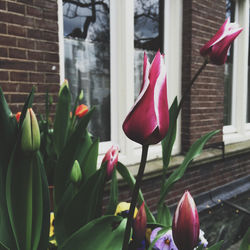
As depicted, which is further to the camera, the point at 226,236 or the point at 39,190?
the point at 226,236

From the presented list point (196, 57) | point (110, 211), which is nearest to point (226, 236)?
point (196, 57)

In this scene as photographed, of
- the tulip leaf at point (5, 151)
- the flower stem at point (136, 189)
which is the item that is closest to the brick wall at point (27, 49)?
the tulip leaf at point (5, 151)

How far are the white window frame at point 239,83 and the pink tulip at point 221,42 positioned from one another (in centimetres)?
312

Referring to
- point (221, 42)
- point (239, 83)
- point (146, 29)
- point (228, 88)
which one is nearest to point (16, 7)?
point (146, 29)

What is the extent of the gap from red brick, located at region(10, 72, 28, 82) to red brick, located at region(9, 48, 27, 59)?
0.36 feet

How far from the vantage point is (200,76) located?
2.86 metres

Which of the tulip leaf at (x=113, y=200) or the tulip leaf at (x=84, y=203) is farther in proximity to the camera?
the tulip leaf at (x=113, y=200)

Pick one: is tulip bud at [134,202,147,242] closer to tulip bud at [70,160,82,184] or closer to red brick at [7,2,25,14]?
tulip bud at [70,160,82,184]

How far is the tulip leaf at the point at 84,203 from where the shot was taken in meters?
0.56

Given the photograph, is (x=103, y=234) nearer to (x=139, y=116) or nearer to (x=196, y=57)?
(x=139, y=116)

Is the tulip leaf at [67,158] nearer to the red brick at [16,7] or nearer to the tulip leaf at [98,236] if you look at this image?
the tulip leaf at [98,236]

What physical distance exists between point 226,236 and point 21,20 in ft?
7.82

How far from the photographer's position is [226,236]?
7.52 feet

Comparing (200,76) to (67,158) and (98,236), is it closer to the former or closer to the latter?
(67,158)
